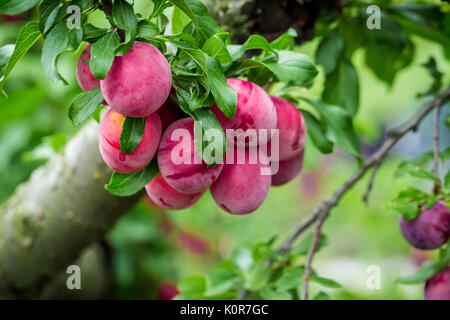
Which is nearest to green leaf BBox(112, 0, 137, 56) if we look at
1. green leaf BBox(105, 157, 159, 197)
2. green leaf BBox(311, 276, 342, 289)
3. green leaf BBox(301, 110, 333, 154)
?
green leaf BBox(105, 157, 159, 197)

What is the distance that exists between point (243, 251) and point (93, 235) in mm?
243

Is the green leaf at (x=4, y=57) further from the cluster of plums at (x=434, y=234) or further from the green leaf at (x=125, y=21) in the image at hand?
the cluster of plums at (x=434, y=234)

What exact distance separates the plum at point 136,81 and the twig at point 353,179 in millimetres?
348

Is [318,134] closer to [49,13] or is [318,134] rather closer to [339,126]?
[339,126]

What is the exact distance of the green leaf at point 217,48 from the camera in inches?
14.1

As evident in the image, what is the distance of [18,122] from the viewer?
1229 millimetres

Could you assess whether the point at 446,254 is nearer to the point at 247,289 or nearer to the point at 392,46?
the point at 247,289

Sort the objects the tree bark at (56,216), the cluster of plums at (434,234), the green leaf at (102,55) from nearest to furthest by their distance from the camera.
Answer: the green leaf at (102,55)
the cluster of plums at (434,234)
the tree bark at (56,216)

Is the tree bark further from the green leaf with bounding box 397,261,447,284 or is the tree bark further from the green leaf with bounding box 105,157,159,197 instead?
the green leaf with bounding box 397,261,447,284

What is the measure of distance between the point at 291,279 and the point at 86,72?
35cm

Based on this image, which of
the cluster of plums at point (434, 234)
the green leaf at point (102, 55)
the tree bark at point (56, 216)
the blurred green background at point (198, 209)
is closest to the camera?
the green leaf at point (102, 55)

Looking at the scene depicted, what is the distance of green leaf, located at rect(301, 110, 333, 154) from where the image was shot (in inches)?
20.4

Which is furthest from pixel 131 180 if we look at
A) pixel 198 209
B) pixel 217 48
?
pixel 198 209
